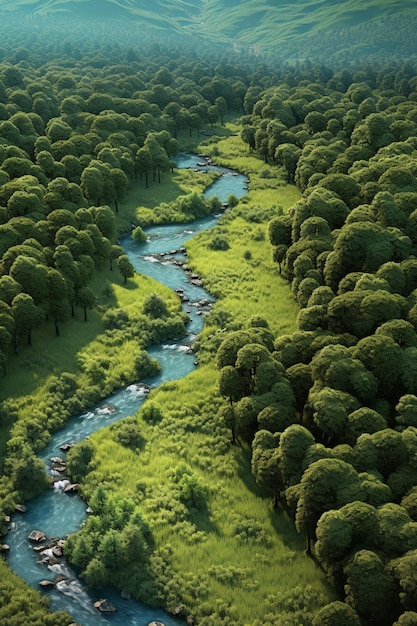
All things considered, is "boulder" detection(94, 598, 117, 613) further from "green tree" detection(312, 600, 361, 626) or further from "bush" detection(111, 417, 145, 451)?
"bush" detection(111, 417, 145, 451)

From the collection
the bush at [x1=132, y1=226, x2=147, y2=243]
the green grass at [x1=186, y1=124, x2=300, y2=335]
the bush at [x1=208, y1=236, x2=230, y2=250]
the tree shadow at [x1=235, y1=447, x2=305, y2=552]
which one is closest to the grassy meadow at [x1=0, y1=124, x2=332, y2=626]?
the tree shadow at [x1=235, y1=447, x2=305, y2=552]

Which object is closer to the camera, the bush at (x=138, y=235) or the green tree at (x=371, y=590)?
the green tree at (x=371, y=590)

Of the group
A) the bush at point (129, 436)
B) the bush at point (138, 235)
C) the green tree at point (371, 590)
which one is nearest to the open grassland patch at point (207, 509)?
the bush at point (129, 436)

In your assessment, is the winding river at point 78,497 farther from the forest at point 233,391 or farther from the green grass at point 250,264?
the green grass at point 250,264

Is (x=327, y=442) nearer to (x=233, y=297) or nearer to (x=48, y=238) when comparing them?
(x=233, y=297)

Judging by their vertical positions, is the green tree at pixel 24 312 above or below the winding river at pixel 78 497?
above

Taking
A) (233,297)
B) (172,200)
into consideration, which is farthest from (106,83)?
(233,297)
